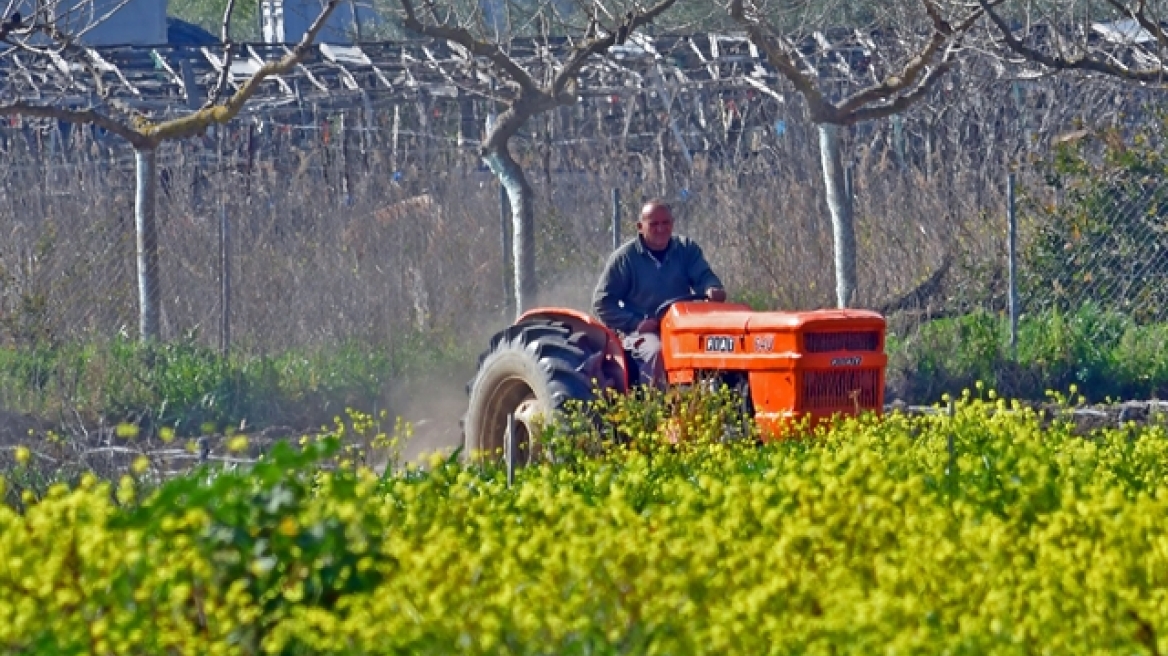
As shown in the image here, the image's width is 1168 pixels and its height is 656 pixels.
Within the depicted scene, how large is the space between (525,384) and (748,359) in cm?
186

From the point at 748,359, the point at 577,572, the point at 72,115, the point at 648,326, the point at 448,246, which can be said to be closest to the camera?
the point at 577,572

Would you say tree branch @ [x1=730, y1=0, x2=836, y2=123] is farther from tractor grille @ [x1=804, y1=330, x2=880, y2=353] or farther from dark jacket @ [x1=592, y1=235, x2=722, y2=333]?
tractor grille @ [x1=804, y1=330, x2=880, y2=353]

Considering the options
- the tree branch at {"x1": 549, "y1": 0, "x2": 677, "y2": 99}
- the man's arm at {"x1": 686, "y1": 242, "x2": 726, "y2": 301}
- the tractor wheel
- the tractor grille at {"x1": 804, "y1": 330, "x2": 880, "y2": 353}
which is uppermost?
the tree branch at {"x1": 549, "y1": 0, "x2": 677, "y2": 99}

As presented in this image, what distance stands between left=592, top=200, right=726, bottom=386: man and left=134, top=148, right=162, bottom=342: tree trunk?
5191 mm

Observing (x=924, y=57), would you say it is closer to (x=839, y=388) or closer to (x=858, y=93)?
(x=858, y=93)

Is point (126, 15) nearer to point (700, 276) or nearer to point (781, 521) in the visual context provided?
point (700, 276)

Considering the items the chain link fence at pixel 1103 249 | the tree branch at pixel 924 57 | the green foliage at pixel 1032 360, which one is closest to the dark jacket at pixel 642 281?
the tree branch at pixel 924 57

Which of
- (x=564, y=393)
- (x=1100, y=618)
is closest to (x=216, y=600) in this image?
(x=1100, y=618)

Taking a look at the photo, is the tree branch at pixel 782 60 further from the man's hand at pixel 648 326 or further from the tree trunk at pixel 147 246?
the man's hand at pixel 648 326

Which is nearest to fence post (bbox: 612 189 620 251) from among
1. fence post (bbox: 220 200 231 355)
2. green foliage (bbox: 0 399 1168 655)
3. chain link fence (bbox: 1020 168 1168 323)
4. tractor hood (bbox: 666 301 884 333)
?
fence post (bbox: 220 200 231 355)

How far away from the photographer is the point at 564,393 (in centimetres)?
1099

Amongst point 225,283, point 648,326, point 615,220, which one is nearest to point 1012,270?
point 615,220

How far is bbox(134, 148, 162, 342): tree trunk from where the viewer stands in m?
15.4

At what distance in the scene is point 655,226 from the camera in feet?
37.2
